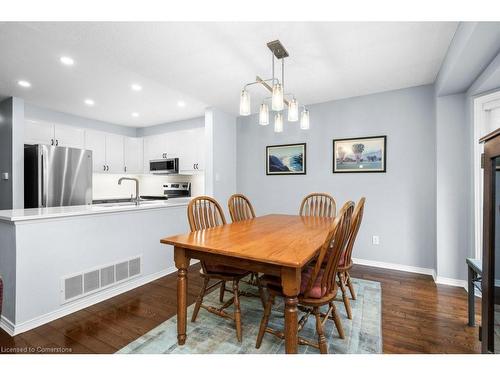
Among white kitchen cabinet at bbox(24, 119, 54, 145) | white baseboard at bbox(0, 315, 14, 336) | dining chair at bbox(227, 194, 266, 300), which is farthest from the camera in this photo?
white kitchen cabinet at bbox(24, 119, 54, 145)

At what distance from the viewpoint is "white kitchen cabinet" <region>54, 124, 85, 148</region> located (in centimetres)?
399

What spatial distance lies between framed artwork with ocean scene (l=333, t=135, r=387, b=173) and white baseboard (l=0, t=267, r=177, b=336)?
2747mm

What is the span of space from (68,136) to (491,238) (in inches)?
205

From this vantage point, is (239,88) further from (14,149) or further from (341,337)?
(14,149)

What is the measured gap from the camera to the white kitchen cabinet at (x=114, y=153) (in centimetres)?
475

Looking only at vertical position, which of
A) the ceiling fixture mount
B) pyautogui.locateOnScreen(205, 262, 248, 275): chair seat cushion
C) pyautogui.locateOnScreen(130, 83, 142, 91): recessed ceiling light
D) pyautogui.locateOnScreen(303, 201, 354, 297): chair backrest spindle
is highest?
pyautogui.locateOnScreen(130, 83, 142, 91): recessed ceiling light

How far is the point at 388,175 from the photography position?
319 centimetres

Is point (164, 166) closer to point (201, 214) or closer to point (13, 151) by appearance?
point (13, 151)

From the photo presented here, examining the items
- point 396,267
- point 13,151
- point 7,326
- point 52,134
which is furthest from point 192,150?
point 396,267

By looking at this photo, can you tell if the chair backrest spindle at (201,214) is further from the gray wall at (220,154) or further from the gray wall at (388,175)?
the gray wall at (388,175)

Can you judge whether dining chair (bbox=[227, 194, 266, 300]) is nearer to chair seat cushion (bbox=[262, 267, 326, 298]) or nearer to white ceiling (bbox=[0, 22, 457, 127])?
chair seat cushion (bbox=[262, 267, 326, 298])

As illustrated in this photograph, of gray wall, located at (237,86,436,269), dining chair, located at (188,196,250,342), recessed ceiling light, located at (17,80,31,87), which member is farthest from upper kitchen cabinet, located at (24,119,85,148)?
gray wall, located at (237,86,436,269)
